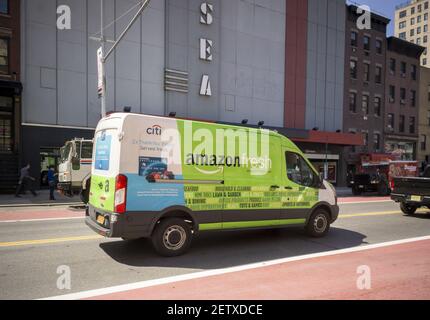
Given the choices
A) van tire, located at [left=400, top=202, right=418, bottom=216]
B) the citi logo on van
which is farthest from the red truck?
the citi logo on van

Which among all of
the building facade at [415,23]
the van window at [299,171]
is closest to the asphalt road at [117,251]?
the van window at [299,171]

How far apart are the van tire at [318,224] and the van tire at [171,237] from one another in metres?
3.28

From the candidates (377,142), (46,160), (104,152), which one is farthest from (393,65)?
(104,152)

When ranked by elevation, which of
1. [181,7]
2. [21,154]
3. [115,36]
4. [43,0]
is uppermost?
[181,7]

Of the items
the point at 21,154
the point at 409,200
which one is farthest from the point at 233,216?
the point at 21,154

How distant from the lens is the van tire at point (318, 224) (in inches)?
Result: 328

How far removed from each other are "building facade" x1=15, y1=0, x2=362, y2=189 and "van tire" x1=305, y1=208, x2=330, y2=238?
550 inches

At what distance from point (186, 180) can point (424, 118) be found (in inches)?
1770

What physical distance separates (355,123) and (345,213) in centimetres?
2471

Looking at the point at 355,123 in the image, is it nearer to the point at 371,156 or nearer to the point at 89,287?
the point at 371,156

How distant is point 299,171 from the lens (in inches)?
318

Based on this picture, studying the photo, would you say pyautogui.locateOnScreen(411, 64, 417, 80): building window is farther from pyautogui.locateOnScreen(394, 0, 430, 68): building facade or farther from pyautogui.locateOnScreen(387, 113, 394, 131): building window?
pyautogui.locateOnScreen(394, 0, 430, 68): building facade

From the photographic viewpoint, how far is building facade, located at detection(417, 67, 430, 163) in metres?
42.0

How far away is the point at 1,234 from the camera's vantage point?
27.5ft
